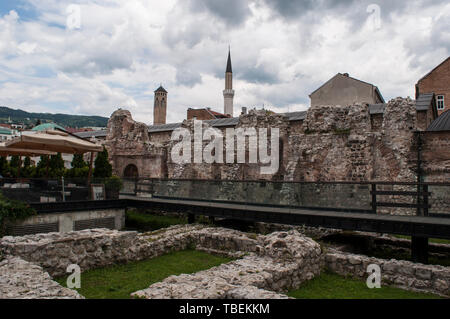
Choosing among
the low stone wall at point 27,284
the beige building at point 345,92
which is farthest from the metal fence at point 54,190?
the beige building at point 345,92

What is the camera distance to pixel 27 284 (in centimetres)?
542

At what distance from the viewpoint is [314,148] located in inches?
731

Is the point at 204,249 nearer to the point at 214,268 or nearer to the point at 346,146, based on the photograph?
the point at 214,268

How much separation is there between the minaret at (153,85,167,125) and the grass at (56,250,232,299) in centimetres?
7742

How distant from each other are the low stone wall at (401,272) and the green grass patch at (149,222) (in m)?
8.16

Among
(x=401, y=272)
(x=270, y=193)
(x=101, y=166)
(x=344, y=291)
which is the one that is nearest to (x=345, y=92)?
(x=101, y=166)

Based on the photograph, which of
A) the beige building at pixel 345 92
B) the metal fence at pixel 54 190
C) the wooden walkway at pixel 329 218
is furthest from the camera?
the beige building at pixel 345 92

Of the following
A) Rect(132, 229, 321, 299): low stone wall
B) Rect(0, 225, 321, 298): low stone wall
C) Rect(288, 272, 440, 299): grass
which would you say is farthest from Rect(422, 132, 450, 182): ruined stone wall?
Rect(132, 229, 321, 299): low stone wall

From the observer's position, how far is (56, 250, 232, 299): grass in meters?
6.56

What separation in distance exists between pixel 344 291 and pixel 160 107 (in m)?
81.4

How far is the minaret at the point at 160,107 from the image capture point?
84.8 metres

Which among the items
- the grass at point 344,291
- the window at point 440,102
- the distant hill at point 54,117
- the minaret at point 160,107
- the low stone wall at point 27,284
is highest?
the distant hill at point 54,117

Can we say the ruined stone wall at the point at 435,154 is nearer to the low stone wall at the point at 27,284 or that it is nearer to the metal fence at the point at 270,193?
the metal fence at the point at 270,193

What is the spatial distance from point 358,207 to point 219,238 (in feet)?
12.9
